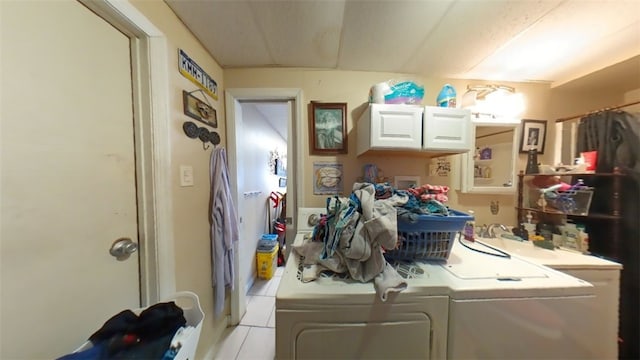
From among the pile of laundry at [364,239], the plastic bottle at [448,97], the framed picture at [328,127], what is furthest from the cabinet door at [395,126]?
the pile of laundry at [364,239]

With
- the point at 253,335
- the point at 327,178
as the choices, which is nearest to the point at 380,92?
the point at 327,178

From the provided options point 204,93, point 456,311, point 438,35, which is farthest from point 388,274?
point 204,93

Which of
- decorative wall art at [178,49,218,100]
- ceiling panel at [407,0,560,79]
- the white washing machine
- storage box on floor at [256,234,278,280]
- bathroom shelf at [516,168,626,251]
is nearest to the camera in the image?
the white washing machine

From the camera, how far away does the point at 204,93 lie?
138cm

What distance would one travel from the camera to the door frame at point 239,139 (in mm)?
1638

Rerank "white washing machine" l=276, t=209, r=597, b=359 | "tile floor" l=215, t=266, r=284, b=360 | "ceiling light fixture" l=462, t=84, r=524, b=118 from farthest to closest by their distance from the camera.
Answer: "ceiling light fixture" l=462, t=84, r=524, b=118, "tile floor" l=215, t=266, r=284, b=360, "white washing machine" l=276, t=209, r=597, b=359

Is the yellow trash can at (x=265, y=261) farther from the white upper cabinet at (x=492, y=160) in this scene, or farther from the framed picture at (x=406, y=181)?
the white upper cabinet at (x=492, y=160)

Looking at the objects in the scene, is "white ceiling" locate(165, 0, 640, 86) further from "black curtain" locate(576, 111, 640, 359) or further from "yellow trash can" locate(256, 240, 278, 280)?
"yellow trash can" locate(256, 240, 278, 280)

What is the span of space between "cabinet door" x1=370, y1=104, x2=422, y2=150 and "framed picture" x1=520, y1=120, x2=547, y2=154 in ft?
3.85

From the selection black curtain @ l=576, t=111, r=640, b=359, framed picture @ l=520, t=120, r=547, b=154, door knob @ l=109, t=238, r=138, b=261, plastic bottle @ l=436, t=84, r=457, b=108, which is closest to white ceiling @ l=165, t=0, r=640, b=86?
plastic bottle @ l=436, t=84, r=457, b=108

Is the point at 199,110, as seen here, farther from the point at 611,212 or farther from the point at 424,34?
the point at 611,212

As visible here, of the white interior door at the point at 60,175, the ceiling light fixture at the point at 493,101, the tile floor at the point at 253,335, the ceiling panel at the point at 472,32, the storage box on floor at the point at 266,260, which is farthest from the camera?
the storage box on floor at the point at 266,260

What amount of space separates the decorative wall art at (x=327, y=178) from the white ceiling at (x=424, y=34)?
0.83 m

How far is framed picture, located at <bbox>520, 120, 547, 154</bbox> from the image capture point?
1701mm
